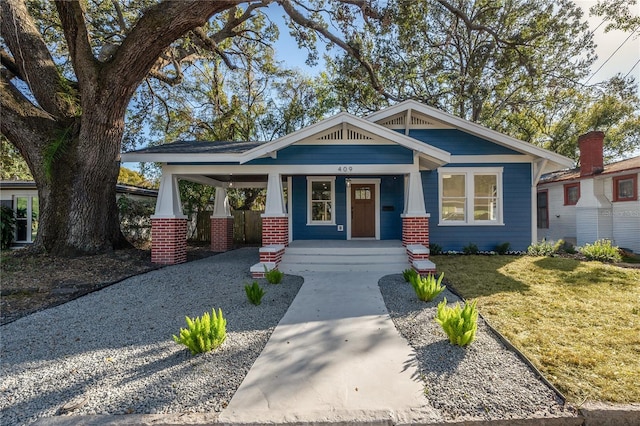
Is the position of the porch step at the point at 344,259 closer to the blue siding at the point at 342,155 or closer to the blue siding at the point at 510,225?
the blue siding at the point at 342,155

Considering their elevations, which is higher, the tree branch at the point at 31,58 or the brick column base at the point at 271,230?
the tree branch at the point at 31,58

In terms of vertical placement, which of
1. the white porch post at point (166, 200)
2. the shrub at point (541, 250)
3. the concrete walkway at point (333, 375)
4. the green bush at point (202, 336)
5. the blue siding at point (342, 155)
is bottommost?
the concrete walkway at point (333, 375)

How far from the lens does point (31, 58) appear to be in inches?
319

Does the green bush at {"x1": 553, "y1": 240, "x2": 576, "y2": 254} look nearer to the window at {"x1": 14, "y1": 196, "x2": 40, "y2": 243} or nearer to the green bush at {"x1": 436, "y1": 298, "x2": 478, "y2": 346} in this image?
the green bush at {"x1": 436, "y1": 298, "x2": 478, "y2": 346}

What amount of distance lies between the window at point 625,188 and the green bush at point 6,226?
22257 millimetres

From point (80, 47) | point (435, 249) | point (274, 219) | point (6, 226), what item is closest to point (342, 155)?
point (274, 219)

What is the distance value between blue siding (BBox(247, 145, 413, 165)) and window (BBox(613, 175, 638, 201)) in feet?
29.1

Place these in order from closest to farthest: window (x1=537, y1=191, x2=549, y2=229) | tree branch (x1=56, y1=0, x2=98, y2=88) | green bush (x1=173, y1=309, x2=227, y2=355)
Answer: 1. green bush (x1=173, y1=309, x2=227, y2=355)
2. tree branch (x1=56, y1=0, x2=98, y2=88)
3. window (x1=537, y1=191, x2=549, y2=229)

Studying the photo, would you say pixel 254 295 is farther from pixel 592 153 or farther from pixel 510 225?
pixel 592 153

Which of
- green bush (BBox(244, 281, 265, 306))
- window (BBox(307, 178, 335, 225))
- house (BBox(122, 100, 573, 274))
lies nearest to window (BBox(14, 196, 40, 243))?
house (BBox(122, 100, 573, 274))

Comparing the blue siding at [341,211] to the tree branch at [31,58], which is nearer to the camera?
the tree branch at [31,58]

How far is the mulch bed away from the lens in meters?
5.34

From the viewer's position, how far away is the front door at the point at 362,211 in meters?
10.4

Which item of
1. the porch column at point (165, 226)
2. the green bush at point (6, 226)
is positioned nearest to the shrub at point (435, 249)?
the porch column at point (165, 226)
